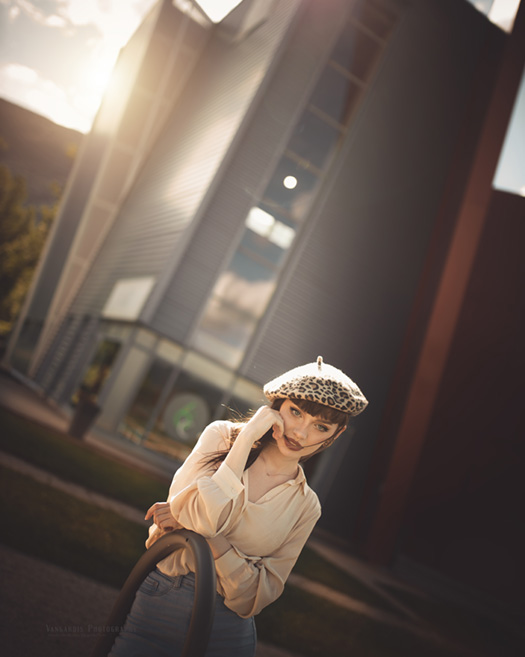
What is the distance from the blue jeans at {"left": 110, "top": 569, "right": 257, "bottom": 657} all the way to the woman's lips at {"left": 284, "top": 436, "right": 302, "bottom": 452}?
51 centimetres

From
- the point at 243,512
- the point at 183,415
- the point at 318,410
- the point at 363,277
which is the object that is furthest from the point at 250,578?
the point at 363,277

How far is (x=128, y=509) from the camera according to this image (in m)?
6.89

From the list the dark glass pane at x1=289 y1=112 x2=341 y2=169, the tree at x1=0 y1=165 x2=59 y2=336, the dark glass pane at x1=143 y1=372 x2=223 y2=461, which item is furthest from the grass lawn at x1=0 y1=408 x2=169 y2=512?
the tree at x1=0 y1=165 x2=59 y2=336

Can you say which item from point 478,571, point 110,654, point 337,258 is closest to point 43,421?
point 337,258

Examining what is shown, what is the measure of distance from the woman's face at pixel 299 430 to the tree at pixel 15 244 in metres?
31.2

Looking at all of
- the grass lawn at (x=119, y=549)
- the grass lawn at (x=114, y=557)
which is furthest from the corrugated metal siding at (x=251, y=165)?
→ the grass lawn at (x=114, y=557)

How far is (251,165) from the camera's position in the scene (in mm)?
13820

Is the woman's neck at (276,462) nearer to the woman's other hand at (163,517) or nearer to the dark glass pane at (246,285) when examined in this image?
the woman's other hand at (163,517)

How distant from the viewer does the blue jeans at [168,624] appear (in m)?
1.62

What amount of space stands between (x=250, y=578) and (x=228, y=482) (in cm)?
32

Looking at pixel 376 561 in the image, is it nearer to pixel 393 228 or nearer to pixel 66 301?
pixel 393 228

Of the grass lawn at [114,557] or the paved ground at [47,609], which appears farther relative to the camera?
the grass lawn at [114,557]

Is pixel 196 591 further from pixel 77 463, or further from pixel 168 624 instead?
pixel 77 463

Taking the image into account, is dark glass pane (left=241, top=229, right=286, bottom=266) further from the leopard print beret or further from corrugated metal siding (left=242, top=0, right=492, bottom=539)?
the leopard print beret
